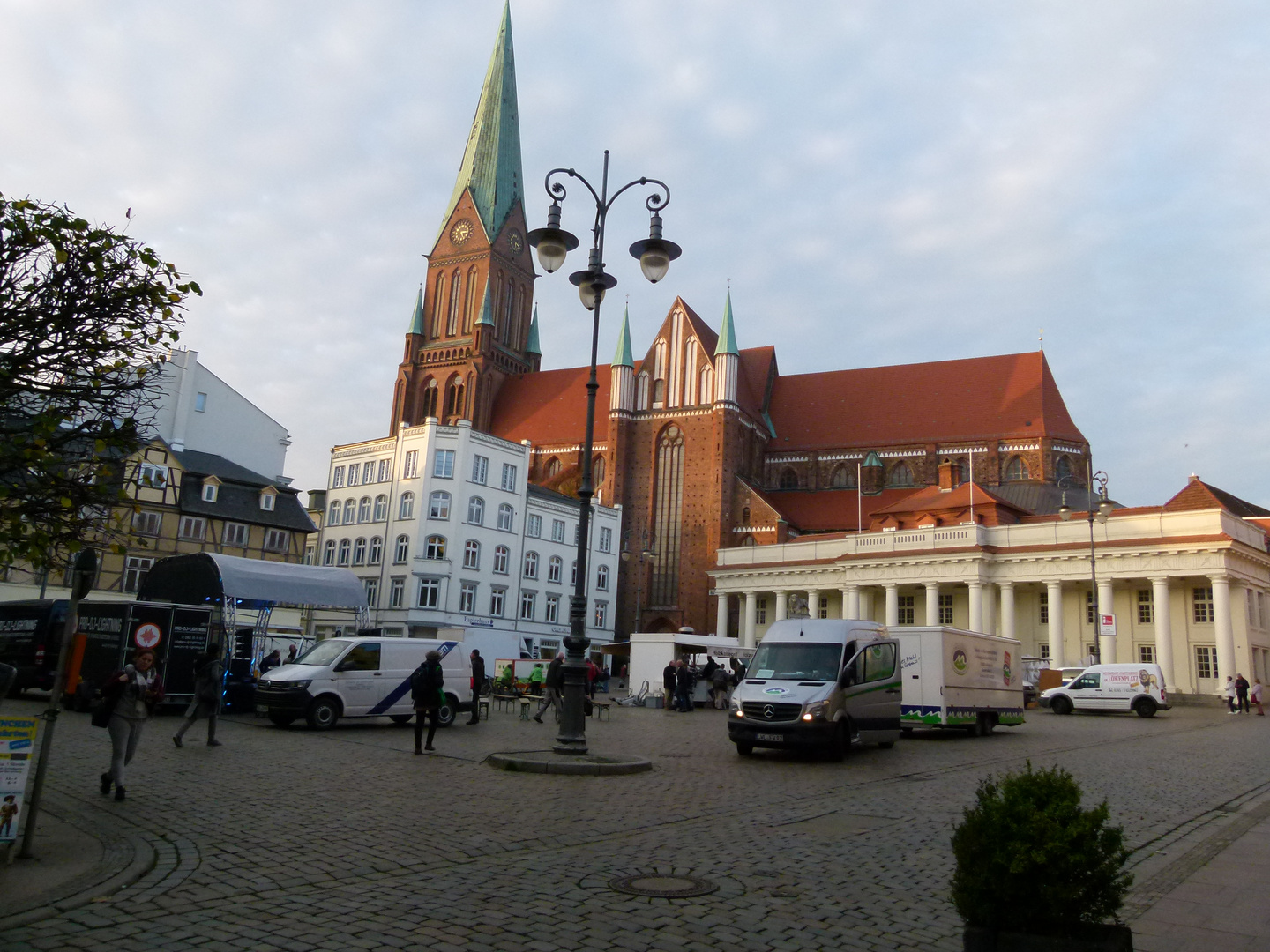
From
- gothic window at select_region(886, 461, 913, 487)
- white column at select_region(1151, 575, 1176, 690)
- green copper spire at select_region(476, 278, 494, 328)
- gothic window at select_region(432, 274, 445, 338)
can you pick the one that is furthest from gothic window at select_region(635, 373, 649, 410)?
white column at select_region(1151, 575, 1176, 690)

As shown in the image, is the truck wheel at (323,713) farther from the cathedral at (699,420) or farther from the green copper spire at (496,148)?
the green copper spire at (496,148)

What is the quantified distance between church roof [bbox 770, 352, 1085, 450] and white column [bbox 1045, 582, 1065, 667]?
646 inches

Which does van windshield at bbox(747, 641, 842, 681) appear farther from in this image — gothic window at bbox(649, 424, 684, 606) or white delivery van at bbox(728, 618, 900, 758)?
gothic window at bbox(649, 424, 684, 606)

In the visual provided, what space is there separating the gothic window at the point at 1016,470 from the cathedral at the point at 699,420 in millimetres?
89

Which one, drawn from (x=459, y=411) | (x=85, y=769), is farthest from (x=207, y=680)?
(x=459, y=411)

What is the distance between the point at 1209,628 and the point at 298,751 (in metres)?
42.1

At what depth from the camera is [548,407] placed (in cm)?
7506

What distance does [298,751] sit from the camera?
48.3ft

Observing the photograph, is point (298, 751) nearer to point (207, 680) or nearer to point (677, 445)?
point (207, 680)

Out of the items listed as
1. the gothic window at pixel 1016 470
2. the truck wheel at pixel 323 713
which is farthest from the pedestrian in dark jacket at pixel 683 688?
the gothic window at pixel 1016 470

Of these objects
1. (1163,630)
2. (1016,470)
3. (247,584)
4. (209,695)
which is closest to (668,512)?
(1016,470)

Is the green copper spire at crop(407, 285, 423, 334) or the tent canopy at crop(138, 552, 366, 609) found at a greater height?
the green copper spire at crop(407, 285, 423, 334)

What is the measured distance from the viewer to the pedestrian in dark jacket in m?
31.1

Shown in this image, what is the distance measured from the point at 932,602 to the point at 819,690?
121ft
